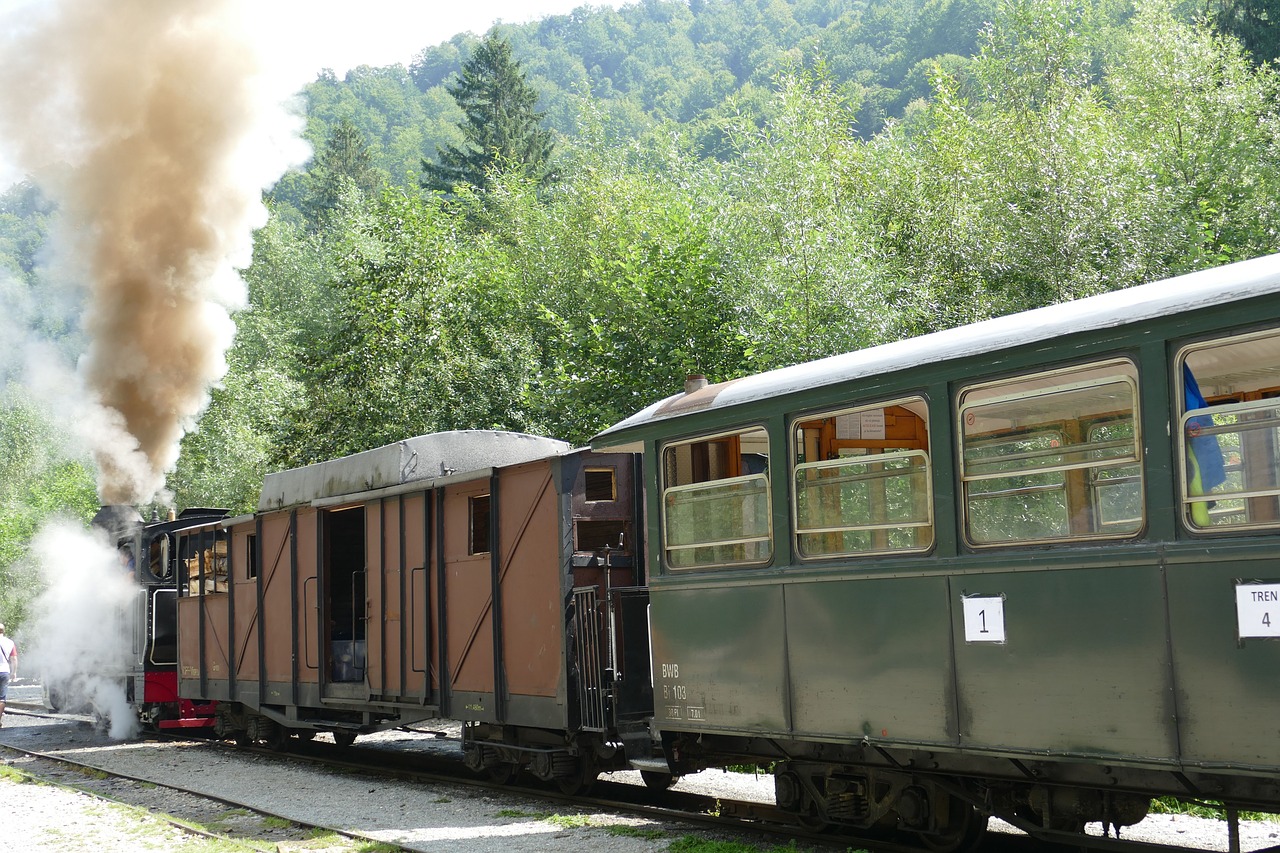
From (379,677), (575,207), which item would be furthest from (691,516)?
(575,207)

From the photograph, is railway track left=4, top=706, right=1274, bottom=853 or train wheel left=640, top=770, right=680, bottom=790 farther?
train wheel left=640, top=770, right=680, bottom=790

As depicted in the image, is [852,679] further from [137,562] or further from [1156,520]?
[137,562]

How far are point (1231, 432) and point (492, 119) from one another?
56.6m

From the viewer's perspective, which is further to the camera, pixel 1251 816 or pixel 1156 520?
pixel 1251 816

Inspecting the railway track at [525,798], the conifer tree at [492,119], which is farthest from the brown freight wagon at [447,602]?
the conifer tree at [492,119]

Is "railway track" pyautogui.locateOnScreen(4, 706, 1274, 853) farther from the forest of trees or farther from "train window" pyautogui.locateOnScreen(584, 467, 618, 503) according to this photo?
the forest of trees

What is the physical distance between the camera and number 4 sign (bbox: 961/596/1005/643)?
6.50m

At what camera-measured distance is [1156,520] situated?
5.78 metres

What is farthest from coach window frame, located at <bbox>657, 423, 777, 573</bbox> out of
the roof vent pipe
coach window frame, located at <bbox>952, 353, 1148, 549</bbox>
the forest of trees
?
the forest of trees

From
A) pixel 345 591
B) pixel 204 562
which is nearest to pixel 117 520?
pixel 204 562

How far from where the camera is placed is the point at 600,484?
10.9 meters

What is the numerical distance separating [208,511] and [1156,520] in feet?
55.9

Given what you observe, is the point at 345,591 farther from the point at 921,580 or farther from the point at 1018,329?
the point at 1018,329

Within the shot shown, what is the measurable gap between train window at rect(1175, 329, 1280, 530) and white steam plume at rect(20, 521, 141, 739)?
16.9m
